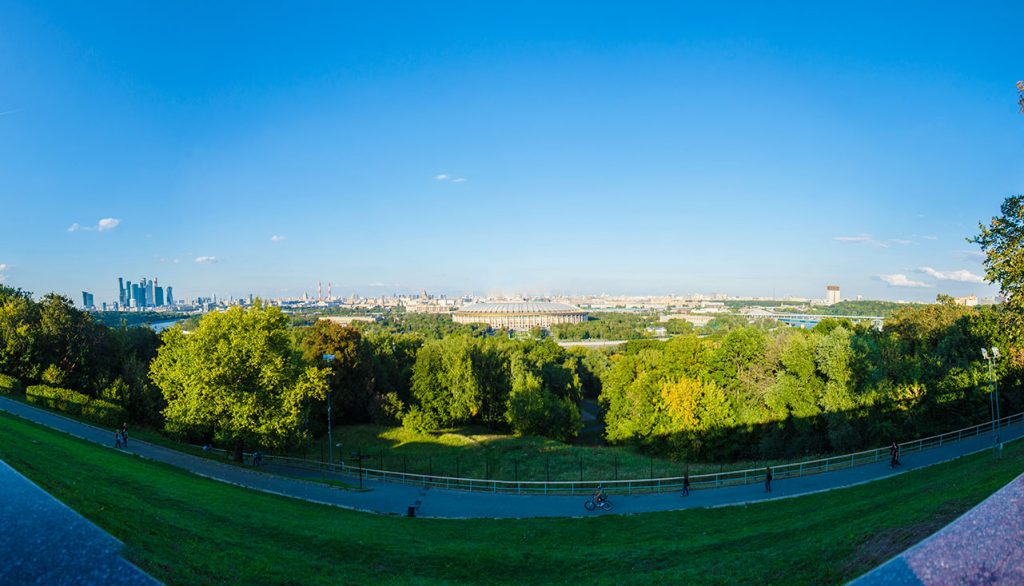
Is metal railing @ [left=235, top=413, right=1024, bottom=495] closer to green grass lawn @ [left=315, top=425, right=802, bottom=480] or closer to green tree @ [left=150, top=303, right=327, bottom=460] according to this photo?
green grass lawn @ [left=315, top=425, right=802, bottom=480]

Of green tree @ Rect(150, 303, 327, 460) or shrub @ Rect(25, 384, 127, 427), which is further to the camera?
shrub @ Rect(25, 384, 127, 427)

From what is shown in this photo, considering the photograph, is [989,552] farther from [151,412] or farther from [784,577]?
[151,412]

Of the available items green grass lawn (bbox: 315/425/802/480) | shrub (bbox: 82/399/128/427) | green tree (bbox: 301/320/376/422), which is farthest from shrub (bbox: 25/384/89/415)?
green tree (bbox: 301/320/376/422)

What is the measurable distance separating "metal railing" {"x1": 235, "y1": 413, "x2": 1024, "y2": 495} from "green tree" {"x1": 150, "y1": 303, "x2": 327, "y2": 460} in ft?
14.1

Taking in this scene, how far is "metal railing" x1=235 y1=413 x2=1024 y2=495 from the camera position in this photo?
24.3 metres

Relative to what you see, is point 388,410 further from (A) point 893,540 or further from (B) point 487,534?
(A) point 893,540

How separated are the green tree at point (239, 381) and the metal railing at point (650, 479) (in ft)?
14.1

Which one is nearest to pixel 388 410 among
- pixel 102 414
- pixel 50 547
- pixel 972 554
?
pixel 102 414

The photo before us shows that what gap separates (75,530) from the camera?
25.5ft

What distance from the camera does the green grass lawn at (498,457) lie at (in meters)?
31.5

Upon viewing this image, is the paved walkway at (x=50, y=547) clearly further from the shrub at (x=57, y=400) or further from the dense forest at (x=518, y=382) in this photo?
the shrub at (x=57, y=400)

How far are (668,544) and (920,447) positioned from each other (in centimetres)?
2095

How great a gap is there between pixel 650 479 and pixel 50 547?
21.1m

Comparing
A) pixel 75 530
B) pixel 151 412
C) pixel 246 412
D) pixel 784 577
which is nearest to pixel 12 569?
pixel 75 530
